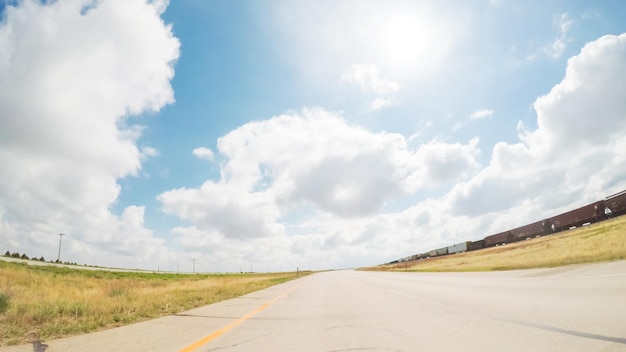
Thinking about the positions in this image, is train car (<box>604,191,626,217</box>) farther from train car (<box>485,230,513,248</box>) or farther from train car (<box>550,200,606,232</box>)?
train car (<box>485,230,513,248</box>)

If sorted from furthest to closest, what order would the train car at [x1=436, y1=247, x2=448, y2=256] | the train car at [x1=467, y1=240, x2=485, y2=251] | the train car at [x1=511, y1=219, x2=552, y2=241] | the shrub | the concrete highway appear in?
the train car at [x1=436, y1=247, x2=448, y2=256], the train car at [x1=467, y1=240, x2=485, y2=251], the train car at [x1=511, y1=219, x2=552, y2=241], the shrub, the concrete highway

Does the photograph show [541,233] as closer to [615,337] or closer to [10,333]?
[615,337]

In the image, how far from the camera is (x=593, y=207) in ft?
116

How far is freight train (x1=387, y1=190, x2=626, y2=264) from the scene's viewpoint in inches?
1288

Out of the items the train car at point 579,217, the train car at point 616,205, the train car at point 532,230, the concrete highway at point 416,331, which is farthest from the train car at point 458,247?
the concrete highway at point 416,331

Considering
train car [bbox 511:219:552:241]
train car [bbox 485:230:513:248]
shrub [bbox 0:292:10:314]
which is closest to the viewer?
shrub [bbox 0:292:10:314]

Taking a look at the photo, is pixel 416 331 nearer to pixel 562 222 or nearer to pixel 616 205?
pixel 616 205

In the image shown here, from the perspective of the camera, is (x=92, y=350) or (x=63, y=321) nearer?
(x=92, y=350)

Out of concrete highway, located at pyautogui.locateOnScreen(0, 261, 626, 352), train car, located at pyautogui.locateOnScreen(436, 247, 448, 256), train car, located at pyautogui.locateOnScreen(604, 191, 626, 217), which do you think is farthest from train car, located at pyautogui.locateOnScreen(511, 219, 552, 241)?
concrete highway, located at pyautogui.locateOnScreen(0, 261, 626, 352)

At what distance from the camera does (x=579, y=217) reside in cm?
3834

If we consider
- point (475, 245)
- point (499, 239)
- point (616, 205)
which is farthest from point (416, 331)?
point (475, 245)

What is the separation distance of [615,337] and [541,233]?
5003 centimetres

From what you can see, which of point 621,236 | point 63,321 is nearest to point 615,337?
point 63,321

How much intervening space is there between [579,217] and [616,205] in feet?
20.8
